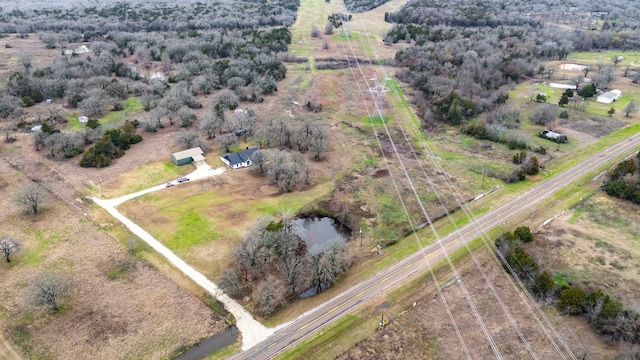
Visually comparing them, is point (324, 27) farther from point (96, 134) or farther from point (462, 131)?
point (96, 134)

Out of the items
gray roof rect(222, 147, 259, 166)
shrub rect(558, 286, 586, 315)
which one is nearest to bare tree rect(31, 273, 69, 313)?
gray roof rect(222, 147, 259, 166)

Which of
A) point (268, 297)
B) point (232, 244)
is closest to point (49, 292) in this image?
point (232, 244)

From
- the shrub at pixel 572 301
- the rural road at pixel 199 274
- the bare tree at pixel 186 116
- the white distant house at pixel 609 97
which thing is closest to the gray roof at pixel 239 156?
the rural road at pixel 199 274

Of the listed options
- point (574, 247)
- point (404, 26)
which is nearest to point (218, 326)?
point (574, 247)

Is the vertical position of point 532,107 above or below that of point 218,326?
above

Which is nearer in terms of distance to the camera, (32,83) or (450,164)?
(450,164)

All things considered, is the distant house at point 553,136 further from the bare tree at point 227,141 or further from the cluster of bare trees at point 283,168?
the bare tree at point 227,141
